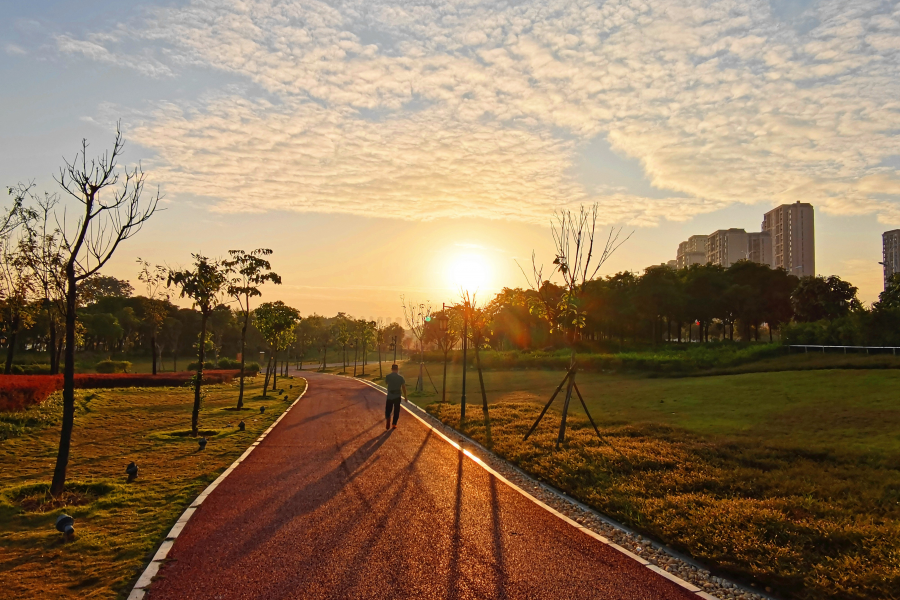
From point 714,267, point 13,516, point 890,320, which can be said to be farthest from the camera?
point 714,267

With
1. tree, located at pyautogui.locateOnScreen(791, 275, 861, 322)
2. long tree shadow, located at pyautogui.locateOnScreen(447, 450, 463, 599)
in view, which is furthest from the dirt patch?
tree, located at pyautogui.locateOnScreen(791, 275, 861, 322)

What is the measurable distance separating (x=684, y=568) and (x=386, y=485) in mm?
5382

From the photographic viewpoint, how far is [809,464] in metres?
11.6

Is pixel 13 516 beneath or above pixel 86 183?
beneath

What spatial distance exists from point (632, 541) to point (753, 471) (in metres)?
4.91

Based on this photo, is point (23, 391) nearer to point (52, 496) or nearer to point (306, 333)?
point (52, 496)

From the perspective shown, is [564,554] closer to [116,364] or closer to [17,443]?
[17,443]

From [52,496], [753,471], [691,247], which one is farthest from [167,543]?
[691,247]

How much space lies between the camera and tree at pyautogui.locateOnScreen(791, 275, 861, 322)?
5134 centimetres

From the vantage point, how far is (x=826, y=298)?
51.7 meters

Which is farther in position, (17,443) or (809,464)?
(17,443)

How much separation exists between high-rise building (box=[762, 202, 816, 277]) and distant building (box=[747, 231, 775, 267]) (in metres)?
4.00

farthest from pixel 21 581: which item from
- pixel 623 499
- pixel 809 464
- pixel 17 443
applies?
pixel 809 464

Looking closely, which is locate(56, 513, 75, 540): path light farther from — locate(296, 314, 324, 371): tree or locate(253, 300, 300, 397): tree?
locate(296, 314, 324, 371): tree
